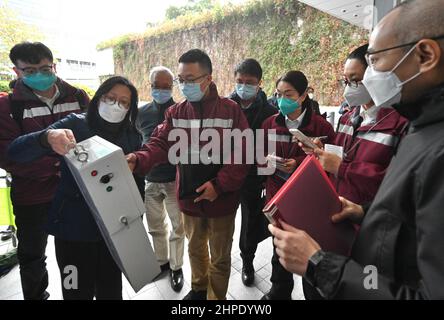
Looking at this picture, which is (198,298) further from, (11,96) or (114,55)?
(114,55)

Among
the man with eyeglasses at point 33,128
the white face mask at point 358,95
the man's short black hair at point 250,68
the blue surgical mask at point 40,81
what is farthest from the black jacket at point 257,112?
the blue surgical mask at point 40,81

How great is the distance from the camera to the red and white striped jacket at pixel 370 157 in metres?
1.30

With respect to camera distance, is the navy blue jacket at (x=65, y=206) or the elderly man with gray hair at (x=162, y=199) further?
the elderly man with gray hair at (x=162, y=199)

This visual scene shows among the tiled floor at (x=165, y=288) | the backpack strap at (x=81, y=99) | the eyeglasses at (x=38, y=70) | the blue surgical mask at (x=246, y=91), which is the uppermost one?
the eyeglasses at (x=38, y=70)

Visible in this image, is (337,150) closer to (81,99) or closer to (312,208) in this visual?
(312,208)

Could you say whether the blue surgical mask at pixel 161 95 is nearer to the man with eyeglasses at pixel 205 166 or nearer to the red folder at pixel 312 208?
the man with eyeglasses at pixel 205 166

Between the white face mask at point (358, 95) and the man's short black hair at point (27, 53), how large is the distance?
2.04 metres

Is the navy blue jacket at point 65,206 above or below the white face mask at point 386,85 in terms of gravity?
below

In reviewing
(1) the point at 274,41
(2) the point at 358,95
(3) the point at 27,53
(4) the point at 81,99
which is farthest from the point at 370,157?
(1) the point at 274,41

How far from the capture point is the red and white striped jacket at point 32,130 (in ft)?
5.31

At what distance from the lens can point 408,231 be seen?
64cm

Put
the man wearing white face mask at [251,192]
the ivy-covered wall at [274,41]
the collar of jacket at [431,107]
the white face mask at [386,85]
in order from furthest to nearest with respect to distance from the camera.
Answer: the ivy-covered wall at [274,41] → the man wearing white face mask at [251,192] → the white face mask at [386,85] → the collar of jacket at [431,107]

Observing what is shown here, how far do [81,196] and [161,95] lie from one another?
1.37 m

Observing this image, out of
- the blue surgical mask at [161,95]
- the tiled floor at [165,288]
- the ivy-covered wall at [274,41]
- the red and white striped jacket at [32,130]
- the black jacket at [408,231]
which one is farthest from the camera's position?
the ivy-covered wall at [274,41]
